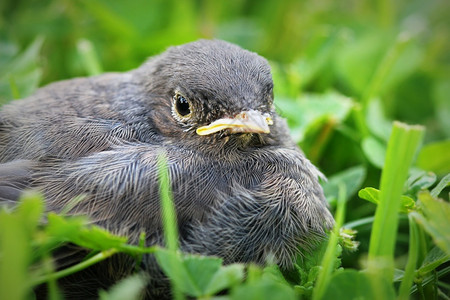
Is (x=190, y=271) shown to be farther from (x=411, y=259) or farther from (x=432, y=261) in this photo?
(x=432, y=261)

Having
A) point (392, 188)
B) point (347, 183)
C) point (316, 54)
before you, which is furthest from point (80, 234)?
point (316, 54)

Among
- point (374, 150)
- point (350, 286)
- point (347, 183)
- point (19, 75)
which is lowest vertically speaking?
point (350, 286)

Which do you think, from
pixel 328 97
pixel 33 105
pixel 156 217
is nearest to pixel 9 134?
pixel 33 105

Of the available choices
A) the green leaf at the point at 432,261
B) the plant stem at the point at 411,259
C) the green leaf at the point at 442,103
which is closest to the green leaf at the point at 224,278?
the plant stem at the point at 411,259

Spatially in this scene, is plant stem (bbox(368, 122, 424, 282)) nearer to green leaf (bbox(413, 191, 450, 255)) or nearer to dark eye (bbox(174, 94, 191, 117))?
green leaf (bbox(413, 191, 450, 255))

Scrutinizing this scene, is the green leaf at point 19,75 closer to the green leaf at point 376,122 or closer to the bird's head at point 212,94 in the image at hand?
the bird's head at point 212,94

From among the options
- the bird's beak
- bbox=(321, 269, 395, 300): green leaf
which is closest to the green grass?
bbox=(321, 269, 395, 300): green leaf

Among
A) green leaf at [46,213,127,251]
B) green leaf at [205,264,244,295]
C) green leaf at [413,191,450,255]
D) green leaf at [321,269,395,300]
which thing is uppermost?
green leaf at [46,213,127,251]
